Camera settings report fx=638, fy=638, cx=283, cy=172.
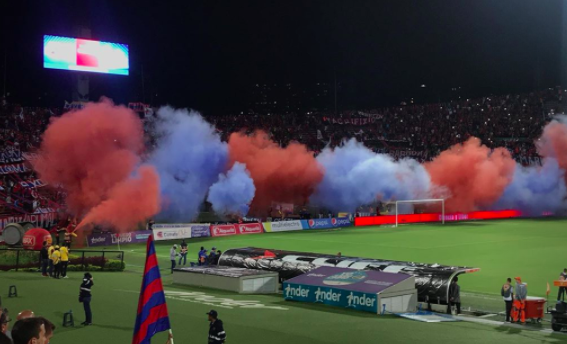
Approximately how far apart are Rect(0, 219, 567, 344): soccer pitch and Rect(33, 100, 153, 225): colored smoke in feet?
15.6

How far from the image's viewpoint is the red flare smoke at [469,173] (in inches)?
2623

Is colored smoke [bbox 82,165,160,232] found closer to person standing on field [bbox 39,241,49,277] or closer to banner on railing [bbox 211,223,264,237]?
banner on railing [bbox 211,223,264,237]

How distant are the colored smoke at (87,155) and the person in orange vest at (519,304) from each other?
1147 inches

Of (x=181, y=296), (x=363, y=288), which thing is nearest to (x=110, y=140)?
(x=181, y=296)

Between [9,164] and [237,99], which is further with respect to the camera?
[237,99]

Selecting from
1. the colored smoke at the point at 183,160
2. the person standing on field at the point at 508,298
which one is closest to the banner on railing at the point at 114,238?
the colored smoke at the point at 183,160

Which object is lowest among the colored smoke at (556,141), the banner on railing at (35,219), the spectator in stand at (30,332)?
the banner on railing at (35,219)

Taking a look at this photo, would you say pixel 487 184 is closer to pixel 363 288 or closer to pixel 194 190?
pixel 194 190

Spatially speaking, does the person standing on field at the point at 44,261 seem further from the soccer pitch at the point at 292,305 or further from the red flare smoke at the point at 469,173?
the red flare smoke at the point at 469,173

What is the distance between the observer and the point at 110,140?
43406mm

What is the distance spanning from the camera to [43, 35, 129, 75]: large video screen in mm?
58812

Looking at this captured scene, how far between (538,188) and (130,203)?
46594mm

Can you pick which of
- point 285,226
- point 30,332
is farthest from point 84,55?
point 30,332

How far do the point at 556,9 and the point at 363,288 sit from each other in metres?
58.2
